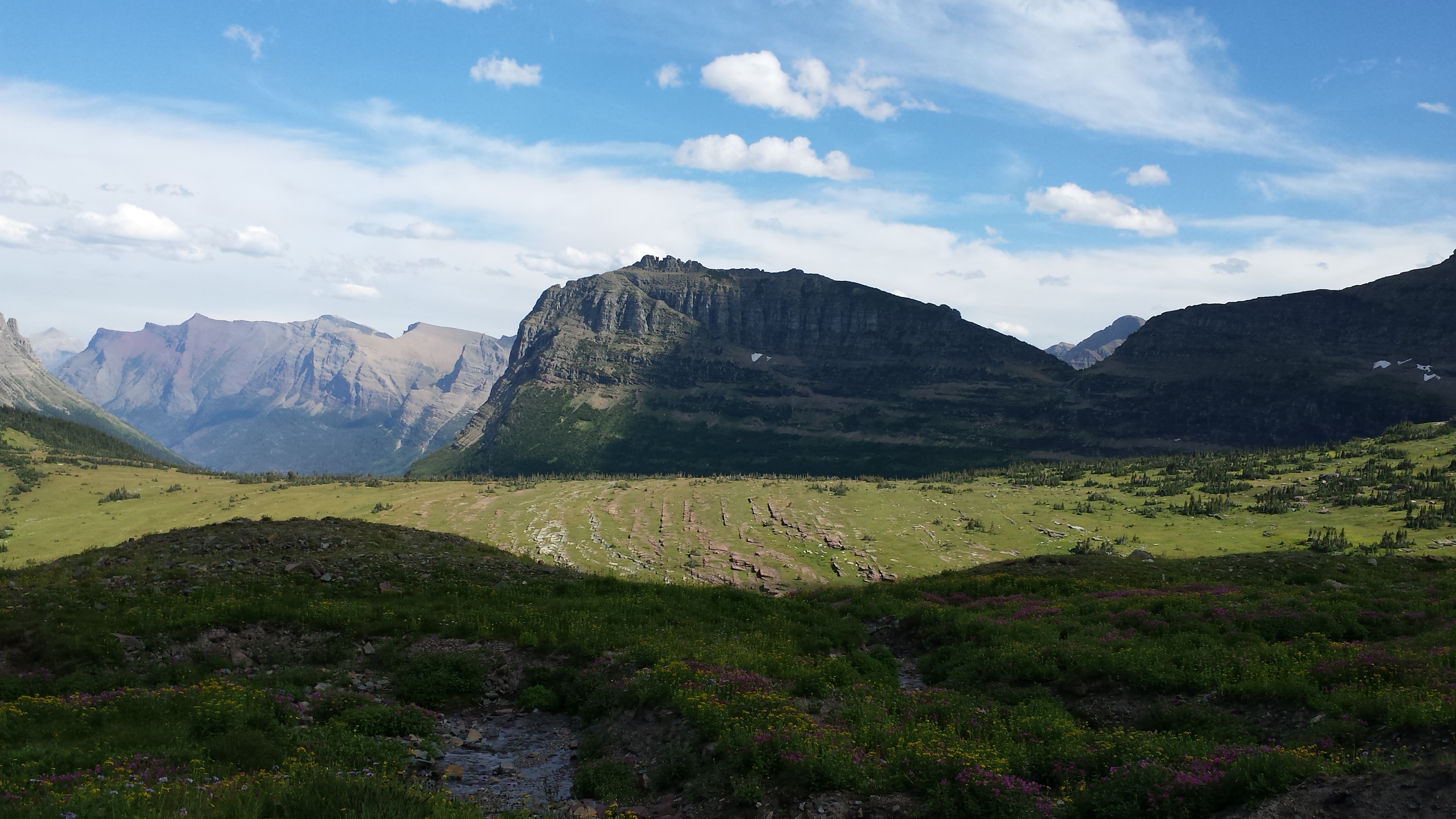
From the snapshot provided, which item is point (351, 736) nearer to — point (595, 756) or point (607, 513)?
point (595, 756)

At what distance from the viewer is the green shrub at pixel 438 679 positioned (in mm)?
20453

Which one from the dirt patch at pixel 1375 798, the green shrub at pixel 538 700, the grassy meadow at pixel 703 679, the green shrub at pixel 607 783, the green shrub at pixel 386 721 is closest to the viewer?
the dirt patch at pixel 1375 798

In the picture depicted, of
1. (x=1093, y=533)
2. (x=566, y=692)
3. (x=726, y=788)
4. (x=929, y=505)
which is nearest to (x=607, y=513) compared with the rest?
(x=929, y=505)

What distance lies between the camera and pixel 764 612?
106 ft

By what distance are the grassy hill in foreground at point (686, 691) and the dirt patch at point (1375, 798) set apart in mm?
70

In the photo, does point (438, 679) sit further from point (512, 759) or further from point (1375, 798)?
point (1375, 798)

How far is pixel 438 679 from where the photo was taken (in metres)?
21.1

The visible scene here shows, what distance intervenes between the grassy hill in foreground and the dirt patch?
0.23 feet

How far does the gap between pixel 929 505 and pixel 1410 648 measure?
3935 inches

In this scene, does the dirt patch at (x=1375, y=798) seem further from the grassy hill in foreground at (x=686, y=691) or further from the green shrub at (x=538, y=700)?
the green shrub at (x=538, y=700)

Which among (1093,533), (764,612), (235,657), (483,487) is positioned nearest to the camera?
(235,657)

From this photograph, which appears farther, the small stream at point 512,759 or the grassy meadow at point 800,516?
the grassy meadow at point 800,516

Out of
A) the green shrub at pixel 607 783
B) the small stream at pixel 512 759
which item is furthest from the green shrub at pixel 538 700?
the green shrub at pixel 607 783

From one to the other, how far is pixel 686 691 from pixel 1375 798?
44.3ft
